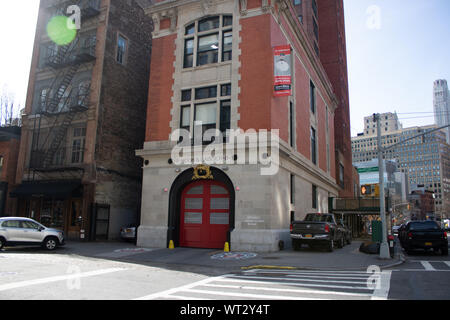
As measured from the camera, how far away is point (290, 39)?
23547 mm

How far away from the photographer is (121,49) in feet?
89.0

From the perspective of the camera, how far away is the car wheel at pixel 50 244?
18.3m

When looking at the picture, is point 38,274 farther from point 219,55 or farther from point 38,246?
point 219,55

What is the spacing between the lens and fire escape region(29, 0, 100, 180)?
2539 centimetres

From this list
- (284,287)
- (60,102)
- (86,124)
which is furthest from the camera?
(60,102)

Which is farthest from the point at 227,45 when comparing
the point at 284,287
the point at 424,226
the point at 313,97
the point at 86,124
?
the point at 284,287

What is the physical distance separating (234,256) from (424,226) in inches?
442

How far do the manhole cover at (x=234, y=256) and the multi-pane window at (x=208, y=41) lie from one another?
11.1 meters

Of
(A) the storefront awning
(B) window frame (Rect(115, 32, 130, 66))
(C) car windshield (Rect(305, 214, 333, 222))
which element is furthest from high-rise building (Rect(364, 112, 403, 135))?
(A) the storefront awning


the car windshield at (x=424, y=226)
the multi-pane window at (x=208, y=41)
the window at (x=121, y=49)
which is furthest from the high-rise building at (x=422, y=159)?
the multi-pane window at (x=208, y=41)

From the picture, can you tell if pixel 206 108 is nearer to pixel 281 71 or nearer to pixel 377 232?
pixel 281 71

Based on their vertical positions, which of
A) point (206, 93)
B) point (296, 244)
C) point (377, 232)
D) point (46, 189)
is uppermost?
point (206, 93)

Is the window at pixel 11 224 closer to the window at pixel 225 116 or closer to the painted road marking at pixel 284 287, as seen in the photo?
the window at pixel 225 116

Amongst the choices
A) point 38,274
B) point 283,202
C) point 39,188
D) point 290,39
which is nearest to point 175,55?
point 290,39
